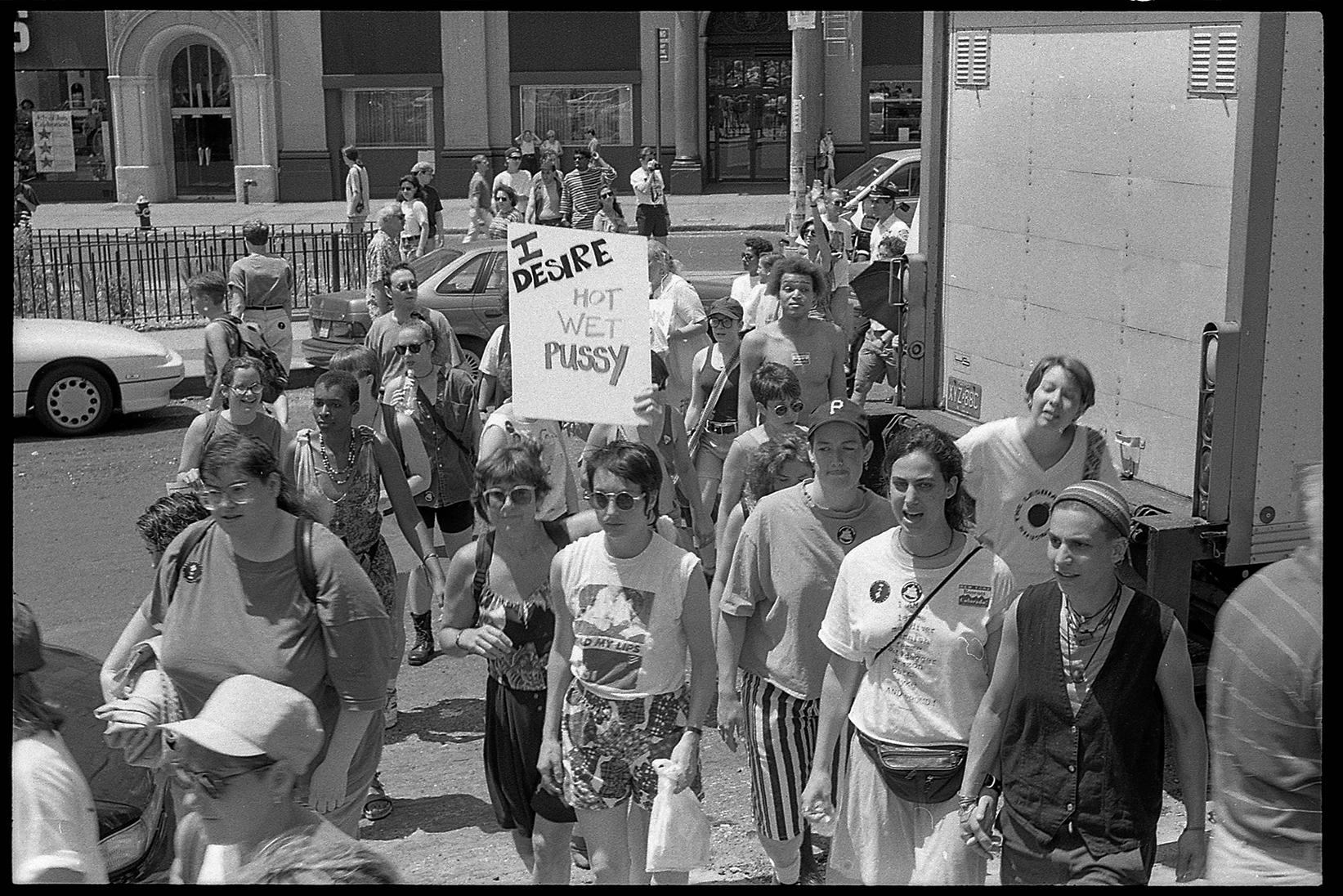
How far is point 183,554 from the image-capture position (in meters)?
4.78

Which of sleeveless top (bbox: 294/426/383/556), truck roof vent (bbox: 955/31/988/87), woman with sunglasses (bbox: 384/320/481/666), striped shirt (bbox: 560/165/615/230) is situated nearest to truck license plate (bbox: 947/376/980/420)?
truck roof vent (bbox: 955/31/988/87)

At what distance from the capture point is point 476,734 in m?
7.17

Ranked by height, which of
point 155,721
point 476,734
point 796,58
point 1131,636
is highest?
point 796,58

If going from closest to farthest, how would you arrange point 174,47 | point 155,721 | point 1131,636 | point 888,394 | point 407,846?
point 1131,636, point 155,721, point 407,846, point 888,394, point 174,47

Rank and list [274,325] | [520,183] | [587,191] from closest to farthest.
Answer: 1. [274,325]
2. [587,191]
3. [520,183]

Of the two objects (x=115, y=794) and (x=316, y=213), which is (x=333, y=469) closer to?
(x=115, y=794)

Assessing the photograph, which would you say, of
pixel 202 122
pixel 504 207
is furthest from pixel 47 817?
pixel 202 122

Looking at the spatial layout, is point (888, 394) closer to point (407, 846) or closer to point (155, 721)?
point (407, 846)

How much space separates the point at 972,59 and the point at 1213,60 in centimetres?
205

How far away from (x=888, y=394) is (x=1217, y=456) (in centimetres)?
806

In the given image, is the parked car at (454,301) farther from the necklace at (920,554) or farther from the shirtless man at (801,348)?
the necklace at (920,554)

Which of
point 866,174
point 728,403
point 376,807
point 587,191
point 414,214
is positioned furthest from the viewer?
point 866,174

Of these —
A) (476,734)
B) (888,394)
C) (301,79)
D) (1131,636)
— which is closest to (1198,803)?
(1131,636)

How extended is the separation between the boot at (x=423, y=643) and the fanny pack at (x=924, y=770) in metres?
3.78
